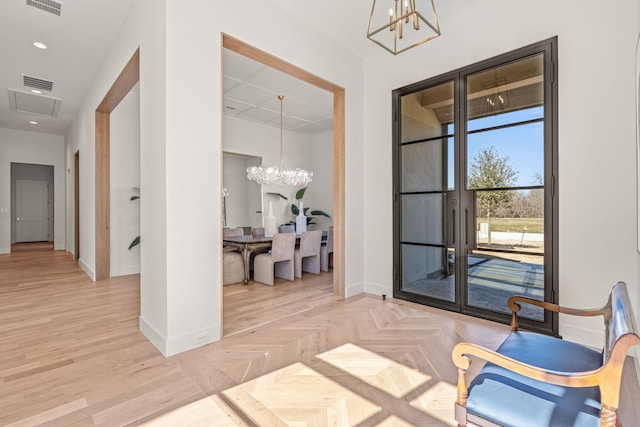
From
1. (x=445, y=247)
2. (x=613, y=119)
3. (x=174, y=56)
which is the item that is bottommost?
(x=445, y=247)

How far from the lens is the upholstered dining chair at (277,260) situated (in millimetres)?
4832

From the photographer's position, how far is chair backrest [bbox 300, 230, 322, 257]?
5.27 m

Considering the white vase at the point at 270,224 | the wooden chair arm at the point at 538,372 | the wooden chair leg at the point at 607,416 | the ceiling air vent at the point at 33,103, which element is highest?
the ceiling air vent at the point at 33,103

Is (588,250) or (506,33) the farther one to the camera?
(506,33)

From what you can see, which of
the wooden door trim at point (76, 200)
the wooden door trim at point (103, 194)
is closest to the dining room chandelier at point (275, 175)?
the wooden door trim at point (103, 194)

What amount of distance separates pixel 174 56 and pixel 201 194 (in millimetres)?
1122

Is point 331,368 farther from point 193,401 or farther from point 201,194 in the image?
point 201,194

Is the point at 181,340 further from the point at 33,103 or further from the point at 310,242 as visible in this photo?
the point at 33,103

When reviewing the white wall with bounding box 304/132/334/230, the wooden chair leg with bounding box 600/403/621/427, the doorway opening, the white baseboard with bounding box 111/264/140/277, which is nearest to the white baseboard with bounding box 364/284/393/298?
the wooden chair leg with bounding box 600/403/621/427

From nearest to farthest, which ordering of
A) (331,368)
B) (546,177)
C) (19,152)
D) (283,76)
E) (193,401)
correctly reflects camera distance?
1. (193,401)
2. (331,368)
3. (546,177)
4. (283,76)
5. (19,152)

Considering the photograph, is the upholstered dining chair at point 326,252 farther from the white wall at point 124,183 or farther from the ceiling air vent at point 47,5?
the ceiling air vent at point 47,5

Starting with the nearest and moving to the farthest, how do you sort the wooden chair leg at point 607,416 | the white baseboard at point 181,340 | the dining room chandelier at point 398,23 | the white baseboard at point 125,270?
1. the wooden chair leg at point 607,416
2. the white baseboard at point 181,340
3. the dining room chandelier at point 398,23
4. the white baseboard at point 125,270

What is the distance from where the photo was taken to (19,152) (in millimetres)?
7992

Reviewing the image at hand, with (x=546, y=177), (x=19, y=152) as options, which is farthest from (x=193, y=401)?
(x=19, y=152)
